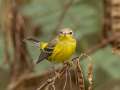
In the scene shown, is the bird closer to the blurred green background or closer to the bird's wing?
the bird's wing

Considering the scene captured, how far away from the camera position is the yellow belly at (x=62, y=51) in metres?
3.99

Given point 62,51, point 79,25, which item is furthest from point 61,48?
point 79,25

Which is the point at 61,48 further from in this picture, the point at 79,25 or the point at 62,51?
the point at 79,25

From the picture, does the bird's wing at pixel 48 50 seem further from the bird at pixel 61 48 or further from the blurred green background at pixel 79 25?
the blurred green background at pixel 79 25

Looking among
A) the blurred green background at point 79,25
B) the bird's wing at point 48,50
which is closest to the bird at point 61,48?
the bird's wing at point 48,50

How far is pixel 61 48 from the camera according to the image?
409 centimetres

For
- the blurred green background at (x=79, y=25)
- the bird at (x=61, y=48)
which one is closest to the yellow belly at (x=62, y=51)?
the bird at (x=61, y=48)

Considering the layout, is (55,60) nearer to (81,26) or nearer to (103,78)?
(103,78)

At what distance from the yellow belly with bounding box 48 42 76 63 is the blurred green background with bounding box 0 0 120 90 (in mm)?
1299

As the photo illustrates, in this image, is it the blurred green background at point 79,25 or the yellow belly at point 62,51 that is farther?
the blurred green background at point 79,25

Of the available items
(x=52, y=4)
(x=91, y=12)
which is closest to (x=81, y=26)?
(x=91, y=12)

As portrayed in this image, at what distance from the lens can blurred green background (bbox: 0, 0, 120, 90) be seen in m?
5.44

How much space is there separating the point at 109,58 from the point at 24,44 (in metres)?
0.96

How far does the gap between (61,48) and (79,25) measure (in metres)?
2.12
